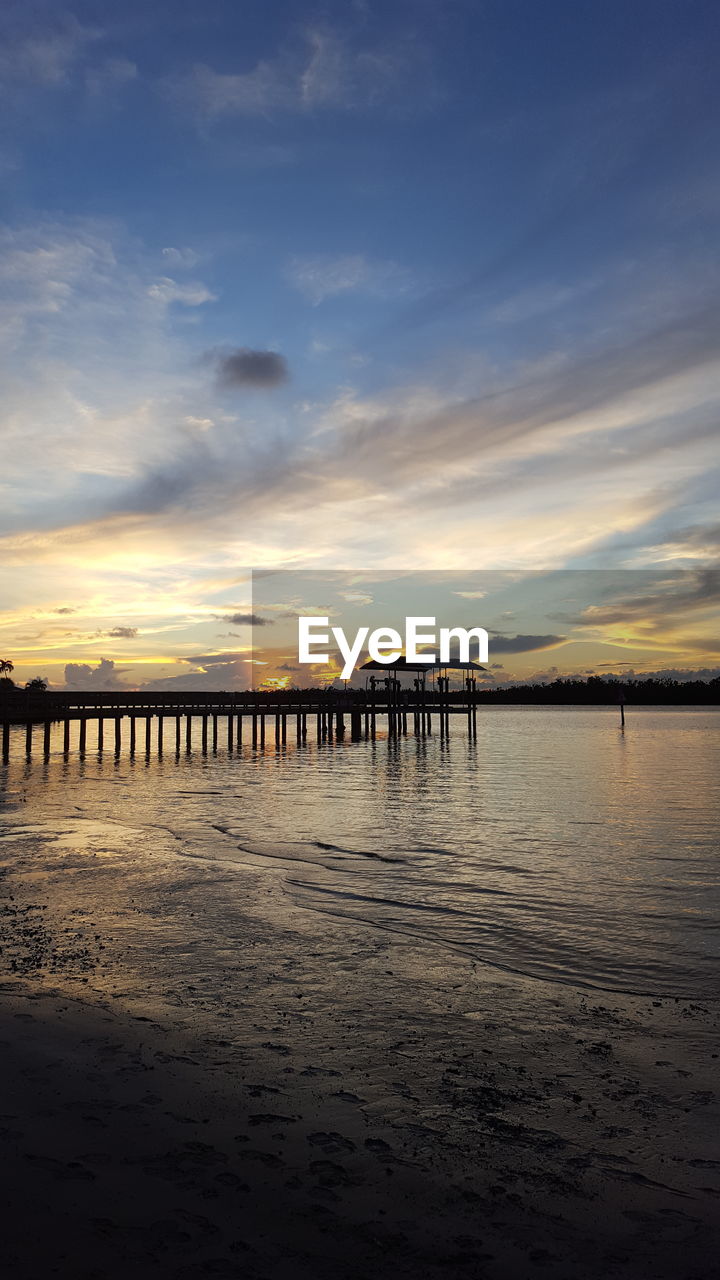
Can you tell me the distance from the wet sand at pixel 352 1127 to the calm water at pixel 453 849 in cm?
163

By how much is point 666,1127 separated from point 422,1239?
2.20 m

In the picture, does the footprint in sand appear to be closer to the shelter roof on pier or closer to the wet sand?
the wet sand

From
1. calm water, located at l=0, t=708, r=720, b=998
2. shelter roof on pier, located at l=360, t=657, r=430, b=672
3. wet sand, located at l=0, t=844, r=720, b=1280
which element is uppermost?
shelter roof on pier, located at l=360, t=657, r=430, b=672

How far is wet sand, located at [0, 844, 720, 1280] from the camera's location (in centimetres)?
413

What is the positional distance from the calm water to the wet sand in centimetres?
163

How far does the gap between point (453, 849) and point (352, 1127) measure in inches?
470

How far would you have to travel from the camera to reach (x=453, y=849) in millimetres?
17094

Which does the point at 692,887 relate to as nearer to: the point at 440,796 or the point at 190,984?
the point at 190,984

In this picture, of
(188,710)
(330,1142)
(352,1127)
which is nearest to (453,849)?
(352,1127)

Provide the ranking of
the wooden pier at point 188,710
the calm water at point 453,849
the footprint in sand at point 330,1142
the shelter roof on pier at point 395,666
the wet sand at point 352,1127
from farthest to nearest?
the shelter roof on pier at point 395,666
the wooden pier at point 188,710
the calm water at point 453,849
the footprint in sand at point 330,1142
the wet sand at point 352,1127

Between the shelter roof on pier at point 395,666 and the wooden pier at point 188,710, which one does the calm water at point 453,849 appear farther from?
the shelter roof on pier at point 395,666

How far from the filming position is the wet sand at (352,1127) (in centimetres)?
413

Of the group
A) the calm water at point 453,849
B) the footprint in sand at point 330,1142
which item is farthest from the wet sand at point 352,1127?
the calm water at point 453,849

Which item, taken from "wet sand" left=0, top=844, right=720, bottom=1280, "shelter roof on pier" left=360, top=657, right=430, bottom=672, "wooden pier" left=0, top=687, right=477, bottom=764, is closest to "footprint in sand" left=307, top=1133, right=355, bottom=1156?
"wet sand" left=0, top=844, right=720, bottom=1280
